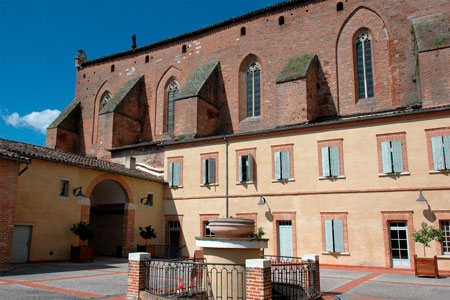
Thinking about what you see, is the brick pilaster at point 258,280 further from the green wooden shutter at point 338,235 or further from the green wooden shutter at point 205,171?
the green wooden shutter at point 205,171

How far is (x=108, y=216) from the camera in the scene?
74.2 feet

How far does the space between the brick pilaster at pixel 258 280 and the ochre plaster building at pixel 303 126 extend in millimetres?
10224

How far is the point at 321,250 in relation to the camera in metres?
16.9

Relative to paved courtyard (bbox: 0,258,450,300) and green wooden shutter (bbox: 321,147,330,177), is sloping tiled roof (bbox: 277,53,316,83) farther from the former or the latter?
paved courtyard (bbox: 0,258,450,300)

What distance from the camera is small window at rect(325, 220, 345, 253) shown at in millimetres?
16547

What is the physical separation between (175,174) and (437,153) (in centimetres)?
1300

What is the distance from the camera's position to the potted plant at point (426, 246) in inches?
520

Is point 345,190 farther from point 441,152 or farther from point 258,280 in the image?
point 258,280

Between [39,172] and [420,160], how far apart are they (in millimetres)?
15422

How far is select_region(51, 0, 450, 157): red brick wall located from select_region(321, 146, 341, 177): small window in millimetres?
4269

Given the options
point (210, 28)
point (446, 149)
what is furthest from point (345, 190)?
point (210, 28)

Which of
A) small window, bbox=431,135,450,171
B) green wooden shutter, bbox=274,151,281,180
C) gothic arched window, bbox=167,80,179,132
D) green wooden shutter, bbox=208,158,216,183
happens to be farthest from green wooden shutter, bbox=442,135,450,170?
gothic arched window, bbox=167,80,179,132

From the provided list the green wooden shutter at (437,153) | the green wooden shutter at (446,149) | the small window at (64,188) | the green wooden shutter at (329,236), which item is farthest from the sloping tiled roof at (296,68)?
the small window at (64,188)

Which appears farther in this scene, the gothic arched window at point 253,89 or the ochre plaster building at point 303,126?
the gothic arched window at point 253,89
